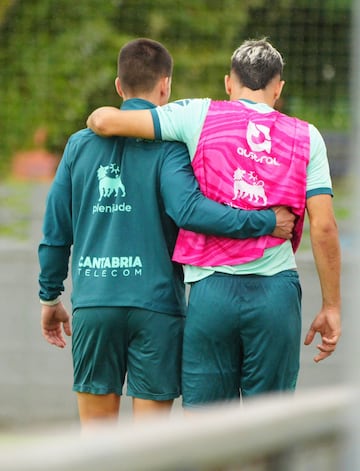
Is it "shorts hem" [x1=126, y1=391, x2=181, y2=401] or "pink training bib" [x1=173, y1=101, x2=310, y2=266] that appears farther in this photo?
"shorts hem" [x1=126, y1=391, x2=181, y2=401]

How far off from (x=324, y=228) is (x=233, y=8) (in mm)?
4577

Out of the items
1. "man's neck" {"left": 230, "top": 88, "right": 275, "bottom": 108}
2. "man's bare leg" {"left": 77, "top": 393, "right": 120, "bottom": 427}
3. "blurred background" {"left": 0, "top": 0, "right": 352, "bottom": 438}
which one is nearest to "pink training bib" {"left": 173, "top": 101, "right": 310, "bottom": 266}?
"man's neck" {"left": 230, "top": 88, "right": 275, "bottom": 108}

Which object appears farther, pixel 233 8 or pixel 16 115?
pixel 233 8

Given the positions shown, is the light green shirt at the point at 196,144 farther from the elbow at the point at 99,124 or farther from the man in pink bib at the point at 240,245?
the elbow at the point at 99,124

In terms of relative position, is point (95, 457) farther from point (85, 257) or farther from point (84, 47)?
point (84, 47)

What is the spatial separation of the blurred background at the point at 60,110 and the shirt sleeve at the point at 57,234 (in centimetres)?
232

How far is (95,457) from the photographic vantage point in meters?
1.16

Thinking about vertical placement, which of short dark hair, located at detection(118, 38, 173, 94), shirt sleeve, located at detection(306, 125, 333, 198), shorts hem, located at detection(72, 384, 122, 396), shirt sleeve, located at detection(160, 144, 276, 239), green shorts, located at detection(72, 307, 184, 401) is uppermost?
short dark hair, located at detection(118, 38, 173, 94)

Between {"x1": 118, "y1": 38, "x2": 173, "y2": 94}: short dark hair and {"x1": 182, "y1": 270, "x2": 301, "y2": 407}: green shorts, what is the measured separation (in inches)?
28.7

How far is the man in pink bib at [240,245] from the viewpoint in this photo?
11.8 feet

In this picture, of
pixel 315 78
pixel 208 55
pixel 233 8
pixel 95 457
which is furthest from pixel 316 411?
pixel 233 8

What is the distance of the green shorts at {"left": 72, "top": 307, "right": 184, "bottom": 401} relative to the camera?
12.2ft

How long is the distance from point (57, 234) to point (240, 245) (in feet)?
2.31

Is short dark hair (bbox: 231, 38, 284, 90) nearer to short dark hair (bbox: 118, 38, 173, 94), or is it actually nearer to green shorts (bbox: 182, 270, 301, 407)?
short dark hair (bbox: 118, 38, 173, 94)
